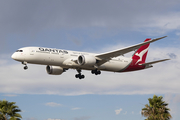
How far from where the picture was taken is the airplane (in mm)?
41656

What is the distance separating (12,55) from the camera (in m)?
42.1

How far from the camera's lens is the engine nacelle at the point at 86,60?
4328 centimetres

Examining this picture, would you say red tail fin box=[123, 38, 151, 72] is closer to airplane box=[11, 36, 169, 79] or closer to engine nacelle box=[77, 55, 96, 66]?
airplane box=[11, 36, 169, 79]

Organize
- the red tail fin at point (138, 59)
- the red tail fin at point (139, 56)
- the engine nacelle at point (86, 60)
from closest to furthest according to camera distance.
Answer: the engine nacelle at point (86, 60) < the red tail fin at point (138, 59) < the red tail fin at point (139, 56)

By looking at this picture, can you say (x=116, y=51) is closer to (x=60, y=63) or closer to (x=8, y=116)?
(x=60, y=63)

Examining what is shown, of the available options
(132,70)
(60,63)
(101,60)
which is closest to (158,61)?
(132,70)

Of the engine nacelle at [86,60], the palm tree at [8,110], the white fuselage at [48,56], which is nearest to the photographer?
the palm tree at [8,110]

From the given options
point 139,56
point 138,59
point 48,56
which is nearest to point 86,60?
point 48,56

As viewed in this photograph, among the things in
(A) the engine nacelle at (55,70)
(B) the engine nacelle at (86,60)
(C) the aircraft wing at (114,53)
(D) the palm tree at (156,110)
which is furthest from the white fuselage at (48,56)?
(D) the palm tree at (156,110)

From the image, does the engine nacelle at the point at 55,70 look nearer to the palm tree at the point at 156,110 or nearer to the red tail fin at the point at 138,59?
the red tail fin at the point at 138,59

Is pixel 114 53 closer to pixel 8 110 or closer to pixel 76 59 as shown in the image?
pixel 76 59

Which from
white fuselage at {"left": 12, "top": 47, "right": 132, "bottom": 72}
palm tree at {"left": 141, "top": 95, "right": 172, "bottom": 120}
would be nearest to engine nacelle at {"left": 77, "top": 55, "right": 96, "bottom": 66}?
white fuselage at {"left": 12, "top": 47, "right": 132, "bottom": 72}

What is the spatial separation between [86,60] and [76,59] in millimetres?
1733

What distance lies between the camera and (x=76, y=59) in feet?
144
